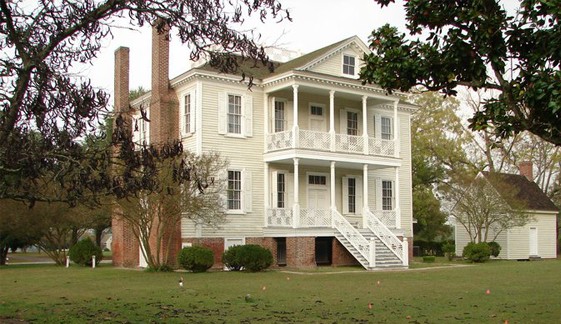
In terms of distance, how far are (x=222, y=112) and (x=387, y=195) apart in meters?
10.5

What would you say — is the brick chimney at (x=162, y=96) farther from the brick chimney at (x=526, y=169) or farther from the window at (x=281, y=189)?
the brick chimney at (x=526, y=169)

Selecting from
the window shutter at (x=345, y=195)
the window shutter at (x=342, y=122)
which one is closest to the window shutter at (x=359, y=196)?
the window shutter at (x=345, y=195)

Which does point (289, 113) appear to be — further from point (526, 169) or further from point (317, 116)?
point (526, 169)

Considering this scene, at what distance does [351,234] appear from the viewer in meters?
29.3

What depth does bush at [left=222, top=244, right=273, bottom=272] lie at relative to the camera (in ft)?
85.8

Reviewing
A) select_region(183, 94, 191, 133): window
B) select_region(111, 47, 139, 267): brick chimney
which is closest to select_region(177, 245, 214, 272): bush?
select_region(183, 94, 191, 133): window

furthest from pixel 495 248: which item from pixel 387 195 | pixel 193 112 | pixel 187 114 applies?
pixel 193 112

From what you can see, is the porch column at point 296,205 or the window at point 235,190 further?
the window at point 235,190

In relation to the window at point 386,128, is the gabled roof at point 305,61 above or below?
above

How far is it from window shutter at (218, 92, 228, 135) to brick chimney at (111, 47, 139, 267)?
18.4ft

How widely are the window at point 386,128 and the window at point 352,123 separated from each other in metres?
1.85

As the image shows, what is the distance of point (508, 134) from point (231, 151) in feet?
63.5

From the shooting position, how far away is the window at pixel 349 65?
32.1 m

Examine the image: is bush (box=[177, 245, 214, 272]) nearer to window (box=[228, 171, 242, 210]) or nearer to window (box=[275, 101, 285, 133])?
window (box=[228, 171, 242, 210])
